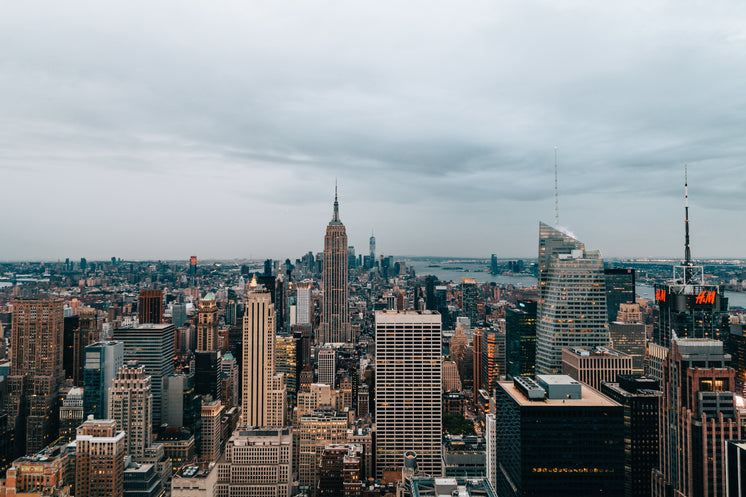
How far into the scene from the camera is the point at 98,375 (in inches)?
1933

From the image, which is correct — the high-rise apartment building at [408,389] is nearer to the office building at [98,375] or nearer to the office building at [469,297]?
the office building at [98,375]

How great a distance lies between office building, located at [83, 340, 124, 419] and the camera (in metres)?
47.5

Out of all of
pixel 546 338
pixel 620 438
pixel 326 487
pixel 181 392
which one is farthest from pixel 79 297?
pixel 620 438

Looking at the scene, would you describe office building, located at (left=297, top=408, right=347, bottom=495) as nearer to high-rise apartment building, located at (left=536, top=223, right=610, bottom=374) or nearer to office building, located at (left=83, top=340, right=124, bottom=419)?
office building, located at (left=83, top=340, right=124, bottom=419)

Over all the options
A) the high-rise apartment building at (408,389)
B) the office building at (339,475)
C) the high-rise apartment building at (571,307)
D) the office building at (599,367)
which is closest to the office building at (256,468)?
the office building at (339,475)

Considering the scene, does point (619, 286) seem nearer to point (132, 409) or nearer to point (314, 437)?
point (314, 437)

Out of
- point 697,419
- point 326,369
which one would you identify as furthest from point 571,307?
point 326,369

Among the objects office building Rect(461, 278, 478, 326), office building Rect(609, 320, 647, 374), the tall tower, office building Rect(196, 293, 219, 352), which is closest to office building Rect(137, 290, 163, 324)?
office building Rect(196, 293, 219, 352)

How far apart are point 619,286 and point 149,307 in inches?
2676

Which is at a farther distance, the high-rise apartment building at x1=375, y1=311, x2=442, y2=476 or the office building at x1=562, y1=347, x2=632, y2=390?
the high-rise apartment building at x1=375, y1=311, x2=442, y2=476

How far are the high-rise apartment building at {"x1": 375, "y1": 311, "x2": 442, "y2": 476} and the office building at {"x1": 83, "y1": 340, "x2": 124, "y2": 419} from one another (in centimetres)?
2711

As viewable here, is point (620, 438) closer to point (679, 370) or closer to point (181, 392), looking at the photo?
point (679, 370)

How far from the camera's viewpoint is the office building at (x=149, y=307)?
7238cm

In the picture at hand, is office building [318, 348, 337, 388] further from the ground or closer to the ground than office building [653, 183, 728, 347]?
closer to the ground
